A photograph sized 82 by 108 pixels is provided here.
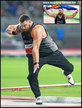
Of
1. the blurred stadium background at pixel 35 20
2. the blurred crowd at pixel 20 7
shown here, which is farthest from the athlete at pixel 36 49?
the blurred crowd at pixel 20 7

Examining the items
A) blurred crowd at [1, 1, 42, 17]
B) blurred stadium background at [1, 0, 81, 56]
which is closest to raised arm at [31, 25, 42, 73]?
blurred stadium background at [1, 0, 81, 56]

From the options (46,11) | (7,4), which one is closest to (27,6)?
(7,4)

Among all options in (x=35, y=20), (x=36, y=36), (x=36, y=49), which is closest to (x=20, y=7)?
(x=35, y=20)

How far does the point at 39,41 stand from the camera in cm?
909

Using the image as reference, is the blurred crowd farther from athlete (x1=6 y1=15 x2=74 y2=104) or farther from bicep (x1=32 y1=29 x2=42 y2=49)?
bicep (x1=32 y1=29 x2=42 y2=49)

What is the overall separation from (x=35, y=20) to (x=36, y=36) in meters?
28.3

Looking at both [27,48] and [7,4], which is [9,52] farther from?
[27,48]

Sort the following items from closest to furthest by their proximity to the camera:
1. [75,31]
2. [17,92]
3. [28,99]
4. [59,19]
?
1. [28,99]
2. [17,92]
3. [59,19]
4. [75,31]

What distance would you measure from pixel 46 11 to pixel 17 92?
3.61 meters

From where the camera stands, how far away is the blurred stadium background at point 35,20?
116 feet

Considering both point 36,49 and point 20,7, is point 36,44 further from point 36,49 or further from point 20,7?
point 20,7

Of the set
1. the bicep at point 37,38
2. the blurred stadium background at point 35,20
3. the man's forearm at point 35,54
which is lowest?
the man's forearm at point 35,54

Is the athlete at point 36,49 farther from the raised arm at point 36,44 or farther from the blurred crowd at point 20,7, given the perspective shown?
the blurred crowd at point 20,7

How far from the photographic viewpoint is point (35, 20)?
37375mm
